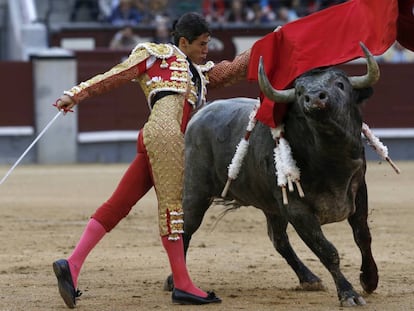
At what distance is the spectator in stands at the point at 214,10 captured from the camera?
16.6 m

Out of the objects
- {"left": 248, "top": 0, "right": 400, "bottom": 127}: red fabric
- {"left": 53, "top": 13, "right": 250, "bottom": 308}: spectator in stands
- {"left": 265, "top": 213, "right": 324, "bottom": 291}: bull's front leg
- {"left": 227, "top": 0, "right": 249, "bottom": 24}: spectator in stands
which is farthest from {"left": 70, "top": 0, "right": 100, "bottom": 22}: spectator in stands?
{"left": 53, "top": 13, "right": 250, "bottom": 308}: spectator in stands

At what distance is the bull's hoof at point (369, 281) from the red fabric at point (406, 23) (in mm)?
1119

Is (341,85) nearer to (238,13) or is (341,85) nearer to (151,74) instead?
(151,74)

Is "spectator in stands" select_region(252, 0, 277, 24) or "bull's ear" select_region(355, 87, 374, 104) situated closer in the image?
"bull's ear" select_region(355, 87, 374, 104)

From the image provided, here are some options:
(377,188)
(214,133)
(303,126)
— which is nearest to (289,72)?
(303,126)

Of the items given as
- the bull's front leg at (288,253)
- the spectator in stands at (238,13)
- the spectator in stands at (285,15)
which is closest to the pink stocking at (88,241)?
the bull's front leg at (288,253)

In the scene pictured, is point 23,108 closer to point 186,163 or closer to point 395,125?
point 395,125

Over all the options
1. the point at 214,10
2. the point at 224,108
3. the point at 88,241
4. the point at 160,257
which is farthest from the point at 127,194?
the point at 214,10

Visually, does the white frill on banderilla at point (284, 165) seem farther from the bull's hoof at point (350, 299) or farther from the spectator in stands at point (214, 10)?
the spectator in stands at point (214, 10)

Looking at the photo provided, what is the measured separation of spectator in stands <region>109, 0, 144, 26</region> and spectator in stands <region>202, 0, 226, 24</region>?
932 millimetres

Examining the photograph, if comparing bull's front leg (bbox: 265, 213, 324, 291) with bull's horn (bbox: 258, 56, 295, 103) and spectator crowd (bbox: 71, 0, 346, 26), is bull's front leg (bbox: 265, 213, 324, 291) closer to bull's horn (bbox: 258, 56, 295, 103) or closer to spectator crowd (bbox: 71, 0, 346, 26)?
bull's horn (bbox: 258, 56, 295, 103)

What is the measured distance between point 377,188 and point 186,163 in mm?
5420

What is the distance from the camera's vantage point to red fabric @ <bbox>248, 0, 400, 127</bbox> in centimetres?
525

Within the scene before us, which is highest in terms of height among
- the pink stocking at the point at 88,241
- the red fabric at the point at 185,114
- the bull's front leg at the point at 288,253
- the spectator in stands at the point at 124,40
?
the red fabric at the point at 185,114
